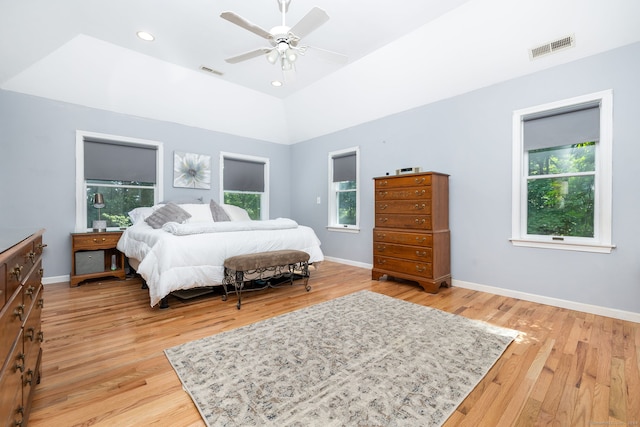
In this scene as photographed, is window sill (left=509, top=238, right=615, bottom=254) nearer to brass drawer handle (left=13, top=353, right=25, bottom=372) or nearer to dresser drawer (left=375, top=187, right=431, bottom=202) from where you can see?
dresser drawer (left=375, top=187, right=431, bottom=202)

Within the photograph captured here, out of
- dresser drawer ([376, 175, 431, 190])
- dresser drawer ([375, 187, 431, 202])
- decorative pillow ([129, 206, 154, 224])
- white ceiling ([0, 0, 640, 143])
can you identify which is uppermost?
white ceiling ([0, 0, 640, 143])

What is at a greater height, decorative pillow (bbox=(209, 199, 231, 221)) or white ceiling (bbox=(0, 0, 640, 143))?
white ceiling (bbox=(0, 0, 640, 143))

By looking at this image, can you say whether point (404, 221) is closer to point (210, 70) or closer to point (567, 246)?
point (567, 246)

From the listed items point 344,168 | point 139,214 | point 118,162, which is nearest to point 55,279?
point 139,214

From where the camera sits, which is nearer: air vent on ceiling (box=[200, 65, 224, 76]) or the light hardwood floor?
the light hardwood floor

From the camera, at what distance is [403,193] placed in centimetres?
378

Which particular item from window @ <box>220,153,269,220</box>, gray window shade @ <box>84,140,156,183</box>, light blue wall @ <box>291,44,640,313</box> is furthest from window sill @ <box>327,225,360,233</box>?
gray window shade @ <box>84,140,156,183</box>

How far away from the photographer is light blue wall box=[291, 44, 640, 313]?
2.63 m

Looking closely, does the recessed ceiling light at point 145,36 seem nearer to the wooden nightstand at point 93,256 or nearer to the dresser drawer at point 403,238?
the wooden nightstand at point 93,256

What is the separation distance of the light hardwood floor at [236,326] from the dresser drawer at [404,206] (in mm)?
1049

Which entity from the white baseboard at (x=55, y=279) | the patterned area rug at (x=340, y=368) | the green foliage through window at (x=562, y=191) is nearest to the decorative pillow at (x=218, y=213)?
the white baseboard at (x=55, y=279)

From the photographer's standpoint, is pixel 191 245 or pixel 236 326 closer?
pixel 236 326

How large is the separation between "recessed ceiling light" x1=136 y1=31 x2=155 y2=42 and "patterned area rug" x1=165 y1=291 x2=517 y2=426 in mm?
3441

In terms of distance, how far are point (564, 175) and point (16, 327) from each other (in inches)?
171
